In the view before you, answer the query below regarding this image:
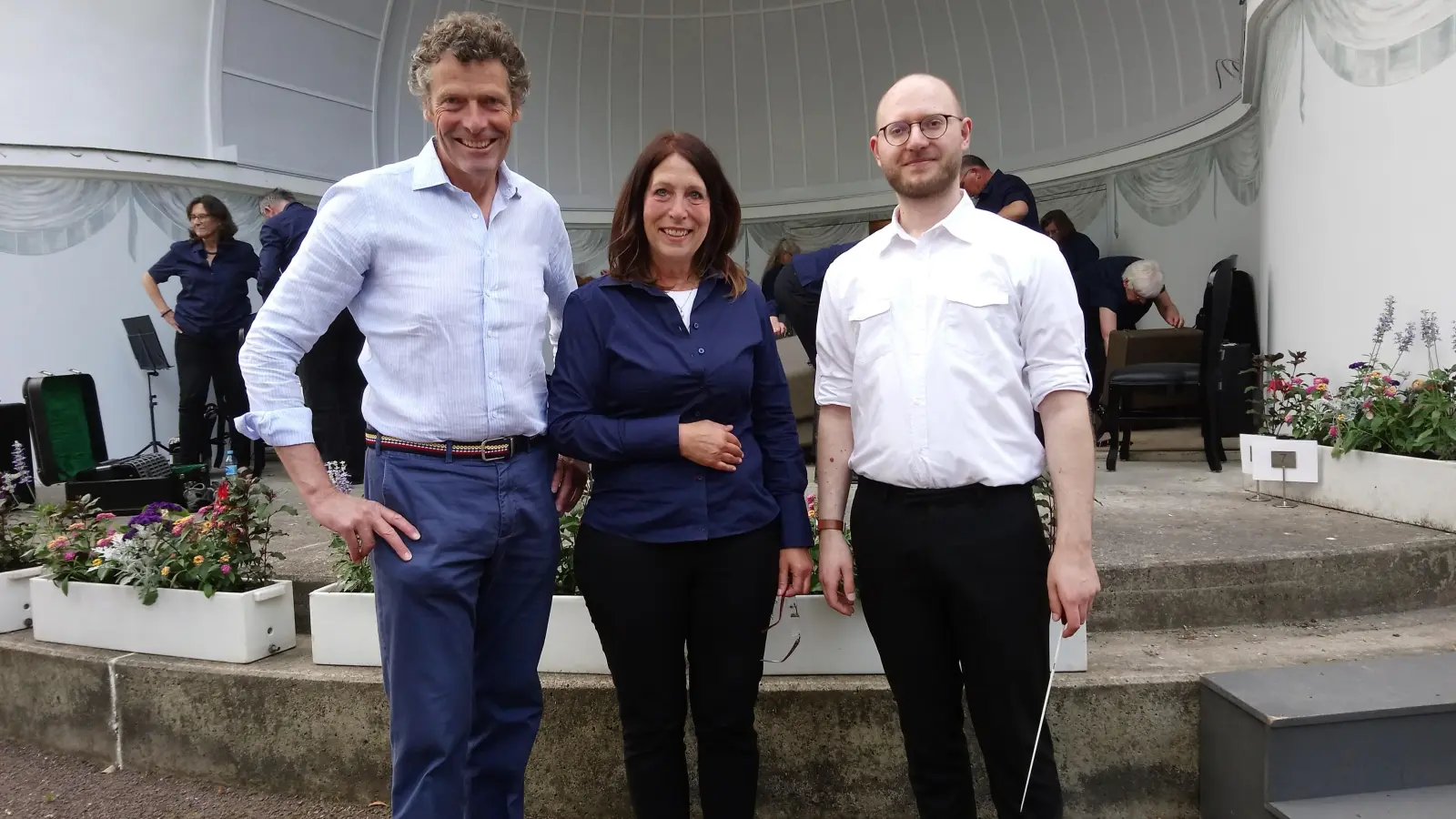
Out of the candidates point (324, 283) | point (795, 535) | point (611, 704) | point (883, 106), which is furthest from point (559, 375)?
point (611, 704)

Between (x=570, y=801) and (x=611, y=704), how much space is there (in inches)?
11.2

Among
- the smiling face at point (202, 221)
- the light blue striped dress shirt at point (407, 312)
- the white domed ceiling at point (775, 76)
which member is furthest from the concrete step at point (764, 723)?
the white domed ceiling at point (775, 76)

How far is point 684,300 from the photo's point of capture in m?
1.78

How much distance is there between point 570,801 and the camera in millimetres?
2389

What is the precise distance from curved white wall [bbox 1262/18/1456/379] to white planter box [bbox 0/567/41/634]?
195 inches

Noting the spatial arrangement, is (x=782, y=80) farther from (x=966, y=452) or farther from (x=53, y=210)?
(x=966, y=452)

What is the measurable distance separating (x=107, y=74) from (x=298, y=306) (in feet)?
22.2

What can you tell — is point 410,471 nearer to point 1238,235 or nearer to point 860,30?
point 1238,235

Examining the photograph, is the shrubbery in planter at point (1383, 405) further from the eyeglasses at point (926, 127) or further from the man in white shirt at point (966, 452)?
the eyeglasses at point (926, 127)

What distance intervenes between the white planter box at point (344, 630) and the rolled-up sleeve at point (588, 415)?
3.76 ft

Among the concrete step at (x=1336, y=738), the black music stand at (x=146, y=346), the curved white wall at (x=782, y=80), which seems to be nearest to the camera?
the concrete step at (x=1336, y=738)

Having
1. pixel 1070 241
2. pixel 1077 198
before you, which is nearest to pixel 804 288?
pixel 1070 241

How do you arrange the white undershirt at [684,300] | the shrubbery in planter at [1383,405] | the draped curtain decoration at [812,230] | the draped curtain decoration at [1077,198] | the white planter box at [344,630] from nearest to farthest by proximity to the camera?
the white undershirt at [684,300] < the white planter box at [344,630] < the shrubbery in planter at [1383,405] < the draped curtain decoration at [1077,198] < the draped curtain decoration at [812,230]

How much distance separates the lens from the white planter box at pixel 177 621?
261 cm
